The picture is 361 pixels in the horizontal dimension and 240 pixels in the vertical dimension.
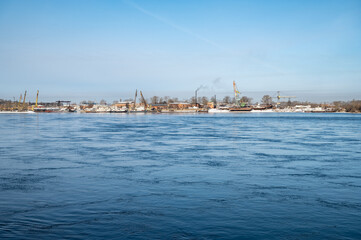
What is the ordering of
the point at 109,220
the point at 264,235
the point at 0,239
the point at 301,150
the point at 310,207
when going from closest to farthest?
1. the point at 0,239
2. the point at 264,235
3. the point at 109,220
4. the point at 310,207
5. the point at 301,150

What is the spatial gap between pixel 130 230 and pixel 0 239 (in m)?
2.55

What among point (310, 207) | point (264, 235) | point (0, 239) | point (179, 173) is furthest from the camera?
point (179, 173)

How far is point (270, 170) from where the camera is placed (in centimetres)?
1382

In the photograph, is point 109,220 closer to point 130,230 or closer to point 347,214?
point 130,230

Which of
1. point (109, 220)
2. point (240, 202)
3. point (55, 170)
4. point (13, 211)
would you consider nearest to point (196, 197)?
point (240, 202)

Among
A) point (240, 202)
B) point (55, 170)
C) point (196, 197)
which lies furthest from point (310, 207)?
point (55, 170)

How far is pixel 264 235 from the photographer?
23.0ft

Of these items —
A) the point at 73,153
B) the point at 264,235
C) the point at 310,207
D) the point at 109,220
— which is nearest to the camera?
the point at 264,235

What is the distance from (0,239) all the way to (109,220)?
88.1 inches

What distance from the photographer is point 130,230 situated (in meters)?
7.21

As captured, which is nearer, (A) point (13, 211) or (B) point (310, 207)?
(A) point (13, 211)

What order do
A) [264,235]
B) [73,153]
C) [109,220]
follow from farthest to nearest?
[73,153] < [109,220] < [264,235]

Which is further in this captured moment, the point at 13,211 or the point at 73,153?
the point at 73,153

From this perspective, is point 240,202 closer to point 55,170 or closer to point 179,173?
point 179,173
